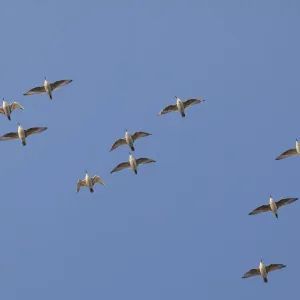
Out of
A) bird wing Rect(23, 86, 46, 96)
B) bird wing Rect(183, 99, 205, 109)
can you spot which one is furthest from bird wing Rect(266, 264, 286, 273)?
bird wing Rect(23, 86, 46, 96)

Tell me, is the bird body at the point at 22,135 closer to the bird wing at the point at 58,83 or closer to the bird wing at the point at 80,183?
the bird wing at the point at 58,83

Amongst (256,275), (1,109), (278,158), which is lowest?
(256,275)

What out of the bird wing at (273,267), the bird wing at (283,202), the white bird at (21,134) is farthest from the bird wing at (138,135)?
the bird wing at (273,267)

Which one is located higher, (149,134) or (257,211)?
(149,134)

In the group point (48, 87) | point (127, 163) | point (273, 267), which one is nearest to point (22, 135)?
point (48, 87)

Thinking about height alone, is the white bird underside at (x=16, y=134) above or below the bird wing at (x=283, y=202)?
above

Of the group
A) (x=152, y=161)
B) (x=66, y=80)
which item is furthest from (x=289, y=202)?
(x=66, y=80)

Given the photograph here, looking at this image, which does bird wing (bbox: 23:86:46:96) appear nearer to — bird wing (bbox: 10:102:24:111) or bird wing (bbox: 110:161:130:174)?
bird wing (bbox: 10:102:24:111)

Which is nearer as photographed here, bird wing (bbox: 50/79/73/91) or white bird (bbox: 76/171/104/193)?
bird wing (bbox: 50/79/73/91)

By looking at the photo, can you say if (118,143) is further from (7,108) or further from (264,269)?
(264,269)

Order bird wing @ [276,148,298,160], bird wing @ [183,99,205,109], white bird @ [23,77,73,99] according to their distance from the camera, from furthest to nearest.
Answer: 1. bird wing @ [276,148,298,160]
2. bird wing @ [183,99,205,109]
3. white bird @ [23,77,73,99]

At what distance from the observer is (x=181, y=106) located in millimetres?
131000

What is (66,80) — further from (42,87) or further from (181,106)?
(181,106)

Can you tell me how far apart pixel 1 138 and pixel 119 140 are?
41.8ft
